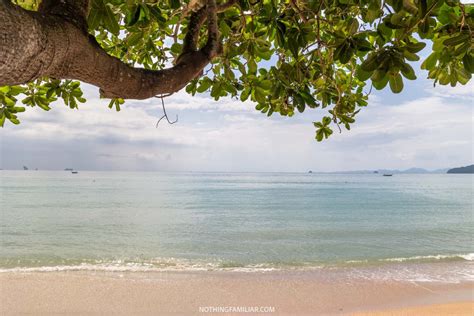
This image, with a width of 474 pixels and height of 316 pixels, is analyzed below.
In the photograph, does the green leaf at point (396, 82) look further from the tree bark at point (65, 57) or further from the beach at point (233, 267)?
the beach at point (233, 267)

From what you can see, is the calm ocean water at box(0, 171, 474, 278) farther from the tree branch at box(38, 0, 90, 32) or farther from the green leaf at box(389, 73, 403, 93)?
the tree branch at box(38, 0, 90, 32)

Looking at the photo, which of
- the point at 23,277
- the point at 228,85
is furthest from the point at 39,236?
the point at 228,85

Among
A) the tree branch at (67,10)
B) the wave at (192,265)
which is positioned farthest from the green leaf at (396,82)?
the wave at (192,265)

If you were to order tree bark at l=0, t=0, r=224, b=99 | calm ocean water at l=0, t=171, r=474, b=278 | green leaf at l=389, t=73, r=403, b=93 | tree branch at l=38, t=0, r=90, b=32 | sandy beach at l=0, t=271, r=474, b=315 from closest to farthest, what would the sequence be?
tree bark at l=0, t=0, r=224, b=99 → tree branch at l=38, t=0, r=90, b=32 → green leaf at l=389, t=73, r=403, b=93 → sandy beach at l=0, t=271, r=474, b=315 → calm ocean water at l=0, t=171, r=474, b=278

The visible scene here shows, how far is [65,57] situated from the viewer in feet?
3.85

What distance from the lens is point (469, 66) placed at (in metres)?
1.52

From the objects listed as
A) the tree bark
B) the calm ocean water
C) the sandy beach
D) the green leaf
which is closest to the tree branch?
the tree bark

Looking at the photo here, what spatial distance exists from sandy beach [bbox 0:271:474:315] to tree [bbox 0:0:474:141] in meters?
4.23

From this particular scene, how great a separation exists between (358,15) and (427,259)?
1007cm

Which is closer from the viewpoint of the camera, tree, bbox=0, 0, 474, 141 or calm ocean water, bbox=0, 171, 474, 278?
tree, bbox=0, 0, 474, 141

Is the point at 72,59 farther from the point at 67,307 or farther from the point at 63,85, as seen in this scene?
the point at 67,307

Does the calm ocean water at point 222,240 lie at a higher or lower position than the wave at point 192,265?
lower

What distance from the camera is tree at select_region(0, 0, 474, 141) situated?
111 cm

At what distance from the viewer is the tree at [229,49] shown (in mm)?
1109
